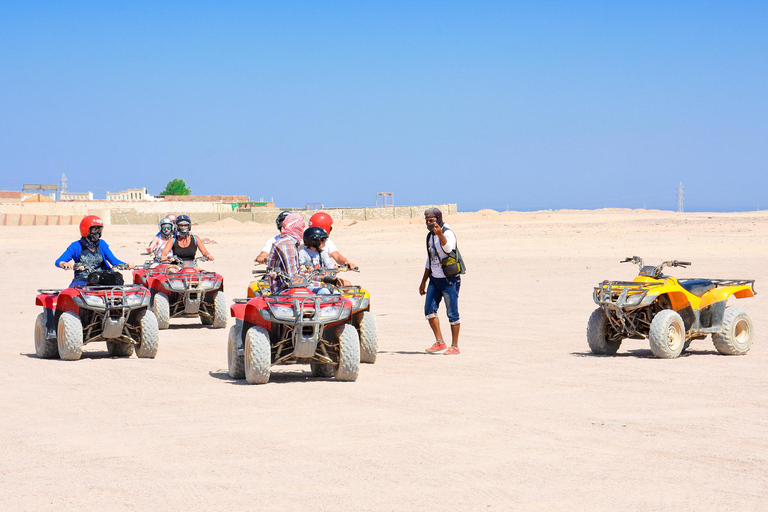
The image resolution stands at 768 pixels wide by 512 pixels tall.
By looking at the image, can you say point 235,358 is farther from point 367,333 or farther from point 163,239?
point 163,239

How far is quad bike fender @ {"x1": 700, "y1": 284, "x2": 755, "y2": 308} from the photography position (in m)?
12.5

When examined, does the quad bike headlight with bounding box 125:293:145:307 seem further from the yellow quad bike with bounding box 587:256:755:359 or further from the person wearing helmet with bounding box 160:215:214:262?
the yellow quad bike with bounding box 587:256:755:359

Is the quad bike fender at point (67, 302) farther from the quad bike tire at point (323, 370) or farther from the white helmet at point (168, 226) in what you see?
the white helmet at point (168, 226)

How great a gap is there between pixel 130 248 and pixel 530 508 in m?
39.2

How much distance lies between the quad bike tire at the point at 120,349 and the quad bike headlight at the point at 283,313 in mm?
3569

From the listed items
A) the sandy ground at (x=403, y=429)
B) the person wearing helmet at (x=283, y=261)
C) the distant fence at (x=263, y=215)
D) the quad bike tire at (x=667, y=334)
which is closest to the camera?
the sandy ground at (x=403, y=429)

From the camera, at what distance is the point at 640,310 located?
12.4 meters

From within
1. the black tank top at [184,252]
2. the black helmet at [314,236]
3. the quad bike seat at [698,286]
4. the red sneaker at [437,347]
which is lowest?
the red sneaker at [437,347]

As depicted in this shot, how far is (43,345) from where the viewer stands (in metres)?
12.6

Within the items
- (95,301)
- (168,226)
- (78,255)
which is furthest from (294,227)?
(168,226)

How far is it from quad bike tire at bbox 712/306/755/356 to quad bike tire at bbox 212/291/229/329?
7.68m

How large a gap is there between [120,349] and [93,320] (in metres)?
0.70

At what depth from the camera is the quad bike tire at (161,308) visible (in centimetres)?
1630

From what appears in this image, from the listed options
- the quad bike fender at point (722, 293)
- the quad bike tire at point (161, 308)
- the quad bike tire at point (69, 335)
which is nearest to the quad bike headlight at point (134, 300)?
the quad bike tire at point (69, 335)
